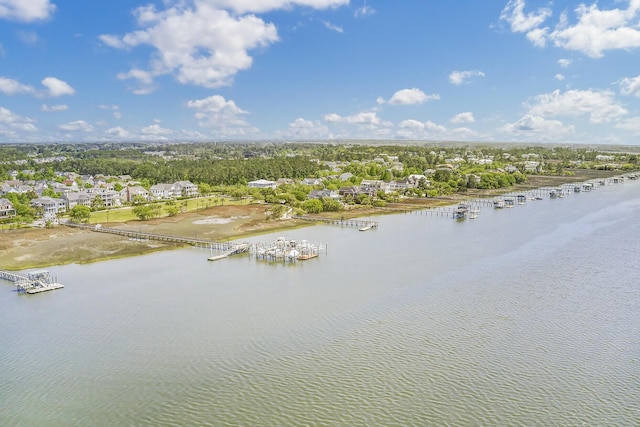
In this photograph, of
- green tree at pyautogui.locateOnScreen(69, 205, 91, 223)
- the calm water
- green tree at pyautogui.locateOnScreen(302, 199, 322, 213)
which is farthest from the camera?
green tree at pyautogui.locateOnScreen(302, 199, 322, 213)

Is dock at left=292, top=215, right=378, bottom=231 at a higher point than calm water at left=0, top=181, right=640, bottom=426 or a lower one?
higher

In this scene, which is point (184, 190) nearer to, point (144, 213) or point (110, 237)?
point (144, 213)

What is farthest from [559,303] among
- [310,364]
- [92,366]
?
[92,366]

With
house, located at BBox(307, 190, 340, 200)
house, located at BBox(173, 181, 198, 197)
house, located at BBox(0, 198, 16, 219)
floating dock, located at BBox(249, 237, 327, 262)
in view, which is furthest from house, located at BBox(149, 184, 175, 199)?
floating dock, located at BBox(249, 237, 327, 262)

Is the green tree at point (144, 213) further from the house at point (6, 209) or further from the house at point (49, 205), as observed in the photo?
the house at point (6, 209)

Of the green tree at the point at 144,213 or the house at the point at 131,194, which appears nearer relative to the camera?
the green tree at the point at 144,213

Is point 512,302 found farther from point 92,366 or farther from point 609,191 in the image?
point 609,191

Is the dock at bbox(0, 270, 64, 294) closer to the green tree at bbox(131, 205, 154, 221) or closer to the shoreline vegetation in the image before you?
the shoreline vegetation

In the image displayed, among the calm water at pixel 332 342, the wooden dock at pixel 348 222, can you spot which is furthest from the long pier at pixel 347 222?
the calm water at pixel 332 342
